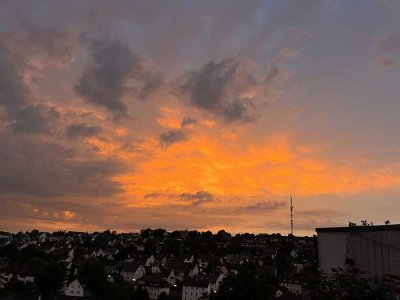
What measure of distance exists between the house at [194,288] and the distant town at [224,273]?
222 millimetres

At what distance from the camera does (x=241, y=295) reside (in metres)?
44.2

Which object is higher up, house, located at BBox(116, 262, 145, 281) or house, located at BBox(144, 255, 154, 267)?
house, located at BBox(144, 255, 154, 267)

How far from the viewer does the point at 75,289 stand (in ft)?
293

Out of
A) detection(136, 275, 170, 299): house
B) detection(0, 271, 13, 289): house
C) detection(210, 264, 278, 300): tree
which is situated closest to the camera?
detection(210, 264, 278, 300): tree

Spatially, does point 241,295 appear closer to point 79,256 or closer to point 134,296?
point 134,296

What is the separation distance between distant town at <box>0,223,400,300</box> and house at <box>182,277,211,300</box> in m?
0.22

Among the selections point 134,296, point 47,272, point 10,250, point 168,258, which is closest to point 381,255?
point 134,296

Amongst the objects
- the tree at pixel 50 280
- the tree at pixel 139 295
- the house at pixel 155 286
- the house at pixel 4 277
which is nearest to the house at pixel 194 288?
the house at pixel 155 286

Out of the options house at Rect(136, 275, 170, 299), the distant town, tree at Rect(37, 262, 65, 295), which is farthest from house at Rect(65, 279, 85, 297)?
house at Rect(136, 275, 170, 299)

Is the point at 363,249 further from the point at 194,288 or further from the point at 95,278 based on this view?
the point at 194,288

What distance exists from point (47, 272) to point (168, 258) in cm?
6480

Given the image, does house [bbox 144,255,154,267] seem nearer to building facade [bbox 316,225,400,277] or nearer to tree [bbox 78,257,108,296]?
tree [bbox 78,257,108,296]

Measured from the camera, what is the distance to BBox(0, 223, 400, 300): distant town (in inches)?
331

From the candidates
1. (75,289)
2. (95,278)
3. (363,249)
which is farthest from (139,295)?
(363,249)
